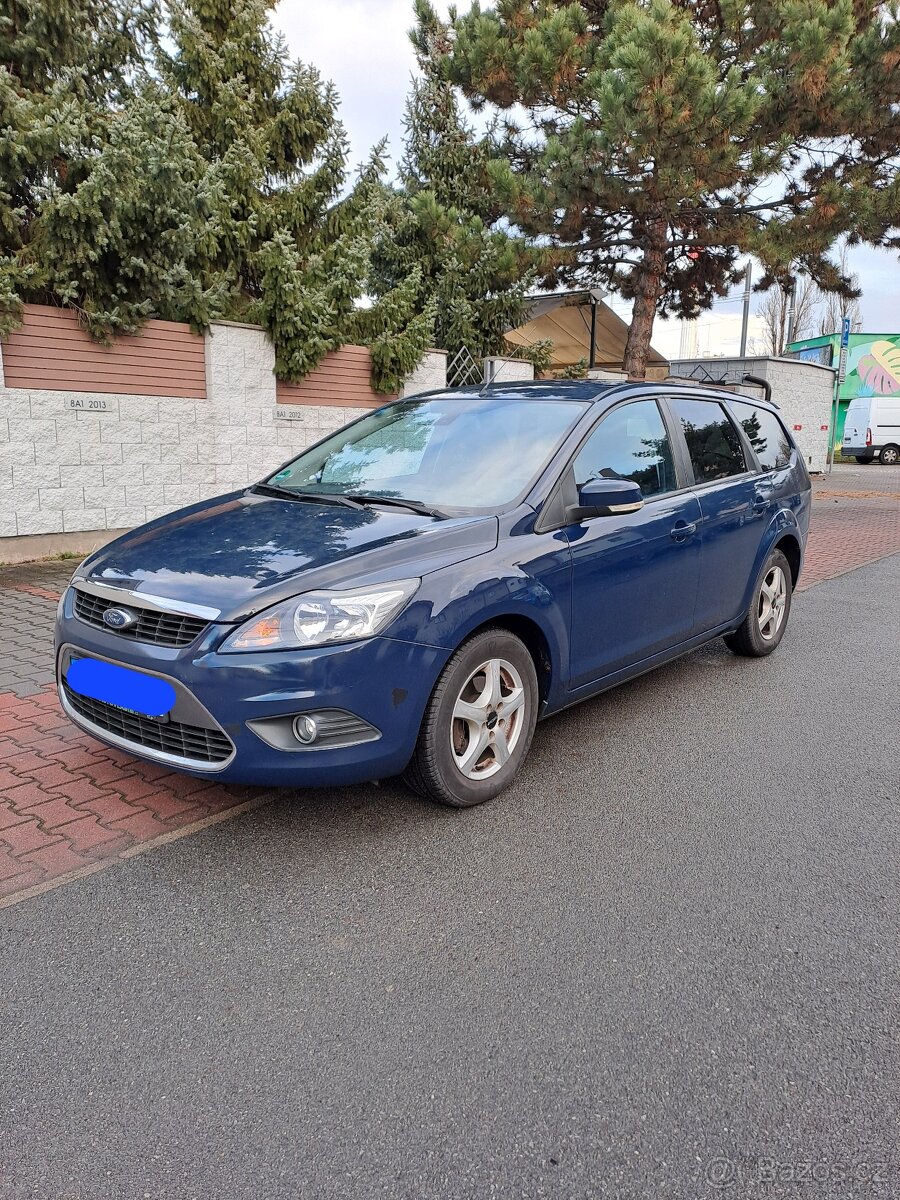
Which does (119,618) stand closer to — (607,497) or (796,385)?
(607,497)

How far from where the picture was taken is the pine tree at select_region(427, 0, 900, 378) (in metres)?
12.1

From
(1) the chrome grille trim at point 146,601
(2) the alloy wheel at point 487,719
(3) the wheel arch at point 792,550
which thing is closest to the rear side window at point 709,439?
(3) the wheel arch at point 792,550

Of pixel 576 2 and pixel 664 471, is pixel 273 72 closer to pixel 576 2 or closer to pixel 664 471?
pixel 576 2

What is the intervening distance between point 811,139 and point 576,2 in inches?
172

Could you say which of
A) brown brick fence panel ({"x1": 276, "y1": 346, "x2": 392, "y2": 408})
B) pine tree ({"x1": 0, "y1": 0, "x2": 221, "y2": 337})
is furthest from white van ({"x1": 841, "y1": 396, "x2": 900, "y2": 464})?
pine tree ({"x1": 0, "y1": 0, "x2": 221, "y2": 337})

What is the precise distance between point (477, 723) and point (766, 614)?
9.89 feet

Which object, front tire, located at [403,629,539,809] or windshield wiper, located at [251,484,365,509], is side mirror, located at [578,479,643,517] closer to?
front tire, located at [403,629,539,809]

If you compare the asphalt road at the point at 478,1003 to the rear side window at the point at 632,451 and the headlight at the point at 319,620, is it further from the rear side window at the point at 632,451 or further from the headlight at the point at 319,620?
the rear side window at the point at 632,451

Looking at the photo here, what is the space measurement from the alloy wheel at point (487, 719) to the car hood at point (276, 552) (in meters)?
0.50

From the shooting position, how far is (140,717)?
318cm

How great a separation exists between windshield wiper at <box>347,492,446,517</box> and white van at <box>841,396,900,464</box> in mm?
35141

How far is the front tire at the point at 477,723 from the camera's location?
327 centimetres

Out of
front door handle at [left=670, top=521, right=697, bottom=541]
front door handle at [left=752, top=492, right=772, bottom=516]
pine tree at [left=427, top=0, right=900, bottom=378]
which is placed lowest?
front door handle at [left=670, top=521, right=697, bottom=541]

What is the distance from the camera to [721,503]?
16.0 ft
